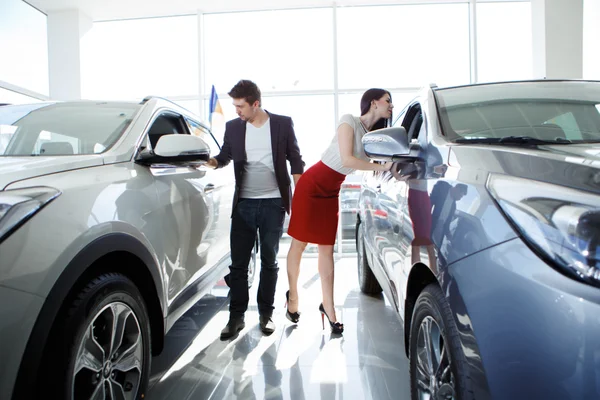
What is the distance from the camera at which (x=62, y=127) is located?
196cm

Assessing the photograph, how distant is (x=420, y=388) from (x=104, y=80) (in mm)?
7265

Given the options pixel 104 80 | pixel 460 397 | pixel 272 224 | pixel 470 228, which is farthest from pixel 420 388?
pixel 104 80

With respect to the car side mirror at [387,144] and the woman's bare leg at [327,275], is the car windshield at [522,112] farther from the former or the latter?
the woman's bare leg at [327,275]

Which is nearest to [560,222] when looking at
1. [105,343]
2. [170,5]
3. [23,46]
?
[105,343]

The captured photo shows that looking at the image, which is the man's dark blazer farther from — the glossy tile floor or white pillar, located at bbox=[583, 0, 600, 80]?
white pillar, located at bbox=[583, 0, 600, 80]

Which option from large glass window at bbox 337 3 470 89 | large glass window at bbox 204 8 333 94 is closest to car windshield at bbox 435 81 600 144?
large glass window at bbox 337 3 470 89

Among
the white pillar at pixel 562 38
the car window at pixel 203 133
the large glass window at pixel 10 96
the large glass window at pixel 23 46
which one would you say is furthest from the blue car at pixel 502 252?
the large glass window at pixel 23 46

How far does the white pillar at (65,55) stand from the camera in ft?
22.5

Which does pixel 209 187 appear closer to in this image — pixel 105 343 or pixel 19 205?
pixel 105 343

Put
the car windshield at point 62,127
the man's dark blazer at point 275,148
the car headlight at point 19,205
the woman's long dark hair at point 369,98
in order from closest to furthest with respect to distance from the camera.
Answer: the car headlight at point 19,205 < the car windshield at point 62,127 < the woman's long dark hair at point 369,98 < the man's dark blazer at point 275,148

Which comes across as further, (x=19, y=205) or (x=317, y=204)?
(x=317, y=204)

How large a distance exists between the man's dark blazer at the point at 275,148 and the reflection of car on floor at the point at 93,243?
302 mm

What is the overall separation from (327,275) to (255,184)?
2.50 feet

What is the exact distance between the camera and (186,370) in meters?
2.26
